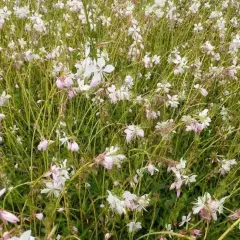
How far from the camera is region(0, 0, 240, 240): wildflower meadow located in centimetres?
149

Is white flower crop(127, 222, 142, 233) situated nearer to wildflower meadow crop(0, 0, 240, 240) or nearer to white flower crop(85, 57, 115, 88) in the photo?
wildflower meadow crop(0, 0, 240, 240)

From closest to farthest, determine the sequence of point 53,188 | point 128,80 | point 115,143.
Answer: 1. point 53,188
2. point 115,143
3. point 128,80

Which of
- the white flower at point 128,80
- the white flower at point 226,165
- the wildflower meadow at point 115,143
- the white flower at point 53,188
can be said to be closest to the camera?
the white flower at point 53,188

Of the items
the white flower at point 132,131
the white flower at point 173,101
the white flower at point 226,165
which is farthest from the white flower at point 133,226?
the white flower at point 173,101

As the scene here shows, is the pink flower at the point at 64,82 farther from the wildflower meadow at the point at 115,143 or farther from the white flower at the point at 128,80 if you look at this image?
the white flower at the point at 128,80

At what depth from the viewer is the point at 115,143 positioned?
200 centimetres

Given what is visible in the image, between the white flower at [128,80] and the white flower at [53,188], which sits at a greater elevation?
the white flower at [128,80]

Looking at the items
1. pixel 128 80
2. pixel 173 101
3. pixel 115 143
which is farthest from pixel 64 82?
pixel 173 101

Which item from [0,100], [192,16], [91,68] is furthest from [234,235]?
[192,16]

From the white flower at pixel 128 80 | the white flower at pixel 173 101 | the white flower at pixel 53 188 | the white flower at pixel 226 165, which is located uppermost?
the white flower at pixel 128 80

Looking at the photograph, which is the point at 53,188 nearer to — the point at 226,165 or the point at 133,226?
the point at 133,226

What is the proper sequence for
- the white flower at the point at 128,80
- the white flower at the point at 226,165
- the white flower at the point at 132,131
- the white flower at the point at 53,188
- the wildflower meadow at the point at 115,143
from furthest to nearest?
the white flower at the point at 128,80
the white flower at the point at 226,165
the white flower at the point at 132,131
the wildflower meadow at the point at 115,143
the white flower at the point at 53,188

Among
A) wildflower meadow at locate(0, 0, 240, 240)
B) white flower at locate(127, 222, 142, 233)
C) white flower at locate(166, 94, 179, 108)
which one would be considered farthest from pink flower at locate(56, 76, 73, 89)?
white flower at locate(166, 94, 179, 108)

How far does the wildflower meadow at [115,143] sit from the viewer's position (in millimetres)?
1488
